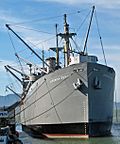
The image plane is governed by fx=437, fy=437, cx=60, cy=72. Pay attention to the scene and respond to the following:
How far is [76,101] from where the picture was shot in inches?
1751

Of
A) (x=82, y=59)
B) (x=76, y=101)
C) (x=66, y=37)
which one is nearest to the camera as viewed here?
(x=76, y=101)

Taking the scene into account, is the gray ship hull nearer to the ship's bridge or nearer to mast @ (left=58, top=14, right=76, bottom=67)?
the ship's bridge

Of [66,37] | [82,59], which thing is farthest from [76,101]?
[66,37]

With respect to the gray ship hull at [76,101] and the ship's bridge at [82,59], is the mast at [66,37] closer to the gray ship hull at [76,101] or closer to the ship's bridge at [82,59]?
the ship's bridge at [82,59]

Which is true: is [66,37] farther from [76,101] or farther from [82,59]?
[76,101]

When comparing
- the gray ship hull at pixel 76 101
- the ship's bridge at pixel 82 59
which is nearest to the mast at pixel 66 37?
the ship's bridge at pixel 82 59

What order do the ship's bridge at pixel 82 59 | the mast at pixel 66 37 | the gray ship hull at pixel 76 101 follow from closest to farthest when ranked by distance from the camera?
the gray ship hull at pixel 76 101 < the ship's bridge at pixel 82 59 < the mast at pixel 66 37

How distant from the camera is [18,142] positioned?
3206cm

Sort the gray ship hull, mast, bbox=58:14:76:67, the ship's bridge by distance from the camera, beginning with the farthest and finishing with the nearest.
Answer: mast, bbox=58:14:76:67 → the ship's bridge → the gray ship hull

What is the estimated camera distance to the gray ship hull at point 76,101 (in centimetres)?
4378

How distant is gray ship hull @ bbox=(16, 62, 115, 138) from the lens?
43.8 meters

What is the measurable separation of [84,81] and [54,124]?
6.04 meters

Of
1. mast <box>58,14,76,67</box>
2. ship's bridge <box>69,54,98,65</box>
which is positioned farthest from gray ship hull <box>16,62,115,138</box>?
mast <box>58,14,76,67</box>

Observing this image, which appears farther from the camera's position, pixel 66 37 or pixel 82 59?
pixel 66 37
